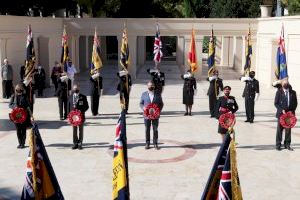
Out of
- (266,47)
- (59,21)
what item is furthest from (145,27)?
(266,47)

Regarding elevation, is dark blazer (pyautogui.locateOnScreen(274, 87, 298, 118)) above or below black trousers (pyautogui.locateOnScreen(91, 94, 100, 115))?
above

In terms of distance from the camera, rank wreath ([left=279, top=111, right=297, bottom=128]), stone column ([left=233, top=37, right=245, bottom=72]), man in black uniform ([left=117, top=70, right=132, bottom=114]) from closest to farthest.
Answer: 1. wreath ([left=279, top=111, right=297, bottom=128])
2. man in black uniform ([left=117, top=70, right=132, bottom=114])
3. stone column ([left=233, top=37, right=245, bottom=72])

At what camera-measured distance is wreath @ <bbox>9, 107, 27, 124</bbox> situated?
12.1 metres

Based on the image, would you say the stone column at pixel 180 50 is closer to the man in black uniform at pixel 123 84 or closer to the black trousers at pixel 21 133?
the man in black uniform at pixel 123 84

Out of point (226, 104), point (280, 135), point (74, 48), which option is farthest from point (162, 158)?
point (74, 48)

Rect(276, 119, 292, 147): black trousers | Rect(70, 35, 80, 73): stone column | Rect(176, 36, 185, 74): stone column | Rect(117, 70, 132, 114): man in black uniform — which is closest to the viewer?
Rect(276, 119, 292, 147): black trousers

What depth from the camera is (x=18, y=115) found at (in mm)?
12180

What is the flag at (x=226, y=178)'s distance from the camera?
546 centimetres

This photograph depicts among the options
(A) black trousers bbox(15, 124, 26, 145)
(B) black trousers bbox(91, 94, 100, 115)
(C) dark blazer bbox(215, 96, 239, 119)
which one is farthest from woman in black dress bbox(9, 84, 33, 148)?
(C) dark blazer bbox(215, 96, 239, 119)

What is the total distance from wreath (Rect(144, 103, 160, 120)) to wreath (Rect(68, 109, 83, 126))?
1765 mm

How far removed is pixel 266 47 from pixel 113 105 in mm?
12016

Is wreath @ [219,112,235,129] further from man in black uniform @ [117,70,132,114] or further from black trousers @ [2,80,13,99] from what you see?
black trousers @ [2,80,13,99]

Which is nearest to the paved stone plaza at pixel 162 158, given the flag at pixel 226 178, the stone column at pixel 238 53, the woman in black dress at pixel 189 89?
the woman in black dress at pixel 189 89

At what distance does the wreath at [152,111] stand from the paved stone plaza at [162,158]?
102cm
